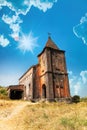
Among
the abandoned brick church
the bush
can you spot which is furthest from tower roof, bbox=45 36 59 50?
the bush

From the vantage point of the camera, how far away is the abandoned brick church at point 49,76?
33.2 m

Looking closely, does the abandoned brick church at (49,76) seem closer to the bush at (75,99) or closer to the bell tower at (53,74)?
the bell tower at (53,74)

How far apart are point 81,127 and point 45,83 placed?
20980 mm

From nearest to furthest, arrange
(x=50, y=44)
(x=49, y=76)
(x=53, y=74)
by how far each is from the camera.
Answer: (x=49, y=76), (x=53, y=74), (x=50, y=44)

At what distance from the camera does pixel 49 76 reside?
33500 mm

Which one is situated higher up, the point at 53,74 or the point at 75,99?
the point at 53,74

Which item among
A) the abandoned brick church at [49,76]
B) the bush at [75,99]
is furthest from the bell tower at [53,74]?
the bush at [75,99]

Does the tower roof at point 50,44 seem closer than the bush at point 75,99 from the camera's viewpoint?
No

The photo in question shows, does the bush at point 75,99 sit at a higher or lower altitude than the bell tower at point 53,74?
lower

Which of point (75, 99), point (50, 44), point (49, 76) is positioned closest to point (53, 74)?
point (49, 76)

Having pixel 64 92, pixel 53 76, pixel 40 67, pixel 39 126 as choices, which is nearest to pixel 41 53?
pixel 40 67

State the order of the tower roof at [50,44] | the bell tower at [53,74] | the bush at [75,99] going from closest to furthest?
the bush at [75,99] → the bell tower at [53,74] → the tower roof at [50,44]

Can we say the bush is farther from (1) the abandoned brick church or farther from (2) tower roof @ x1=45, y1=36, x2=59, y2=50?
(2) tower roof @ x1=45, y1=36, x2=59, y2=50

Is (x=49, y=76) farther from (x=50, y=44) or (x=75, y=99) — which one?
(x=50, y=44)
